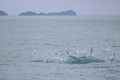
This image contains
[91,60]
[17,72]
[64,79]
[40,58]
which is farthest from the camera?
[40,58]

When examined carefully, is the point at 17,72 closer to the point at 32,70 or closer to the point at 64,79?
the point at 32,70

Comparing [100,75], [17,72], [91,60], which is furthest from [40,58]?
[100,75]

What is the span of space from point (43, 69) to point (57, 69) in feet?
4.36

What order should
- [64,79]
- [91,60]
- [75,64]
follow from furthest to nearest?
[91,60] → [75,64] → [64,79]

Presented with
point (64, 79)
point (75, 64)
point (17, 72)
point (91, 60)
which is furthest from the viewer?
point (91, 60)

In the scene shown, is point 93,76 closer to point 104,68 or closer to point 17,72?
point 104,68

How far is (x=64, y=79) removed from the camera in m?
28.1

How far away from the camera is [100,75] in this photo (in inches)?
1169

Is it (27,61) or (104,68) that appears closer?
(104,68)

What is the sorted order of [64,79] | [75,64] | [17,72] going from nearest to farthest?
1. [64,79]
2. [17,72]
3. [75,64]

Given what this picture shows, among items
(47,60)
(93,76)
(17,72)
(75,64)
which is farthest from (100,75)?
(47,60)

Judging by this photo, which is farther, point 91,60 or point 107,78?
point 91,60

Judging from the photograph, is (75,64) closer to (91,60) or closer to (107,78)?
(91,60)

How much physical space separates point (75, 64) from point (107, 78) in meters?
6.60
